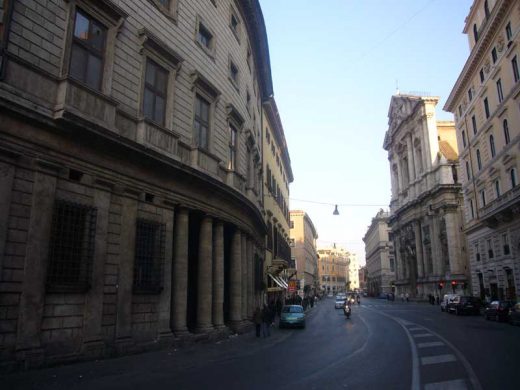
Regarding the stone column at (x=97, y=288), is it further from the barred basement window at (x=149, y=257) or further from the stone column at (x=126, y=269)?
the barred basement window at (x=149, y=257)

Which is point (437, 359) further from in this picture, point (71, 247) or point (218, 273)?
point (71, 247)

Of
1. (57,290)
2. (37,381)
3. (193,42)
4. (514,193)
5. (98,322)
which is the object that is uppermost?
(193,42)

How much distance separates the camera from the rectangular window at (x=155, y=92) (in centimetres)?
1705

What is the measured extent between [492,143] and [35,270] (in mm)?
43357

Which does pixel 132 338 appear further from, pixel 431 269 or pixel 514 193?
pixel 431 269

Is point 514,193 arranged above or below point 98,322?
above

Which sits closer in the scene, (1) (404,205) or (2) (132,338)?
(2) (132,338)

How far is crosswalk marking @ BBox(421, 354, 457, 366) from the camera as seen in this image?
12.8 metres

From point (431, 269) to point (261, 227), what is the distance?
54.5m

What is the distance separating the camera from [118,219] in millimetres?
14758

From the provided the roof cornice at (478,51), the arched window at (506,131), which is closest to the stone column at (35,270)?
the roof cornice at (478,51)

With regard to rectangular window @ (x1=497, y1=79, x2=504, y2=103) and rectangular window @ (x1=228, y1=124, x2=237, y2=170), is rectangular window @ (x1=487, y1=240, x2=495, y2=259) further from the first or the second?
rectangular window @ (x1=228, y1=124, x2=237, y2=170)

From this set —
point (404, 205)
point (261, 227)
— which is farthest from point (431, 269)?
point (261, 227)

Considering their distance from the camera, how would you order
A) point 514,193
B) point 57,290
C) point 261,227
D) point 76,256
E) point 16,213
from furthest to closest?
1. point 514,193
2. point 261,227
3. point 76,256
4. point 57,290
5. point 16,213
